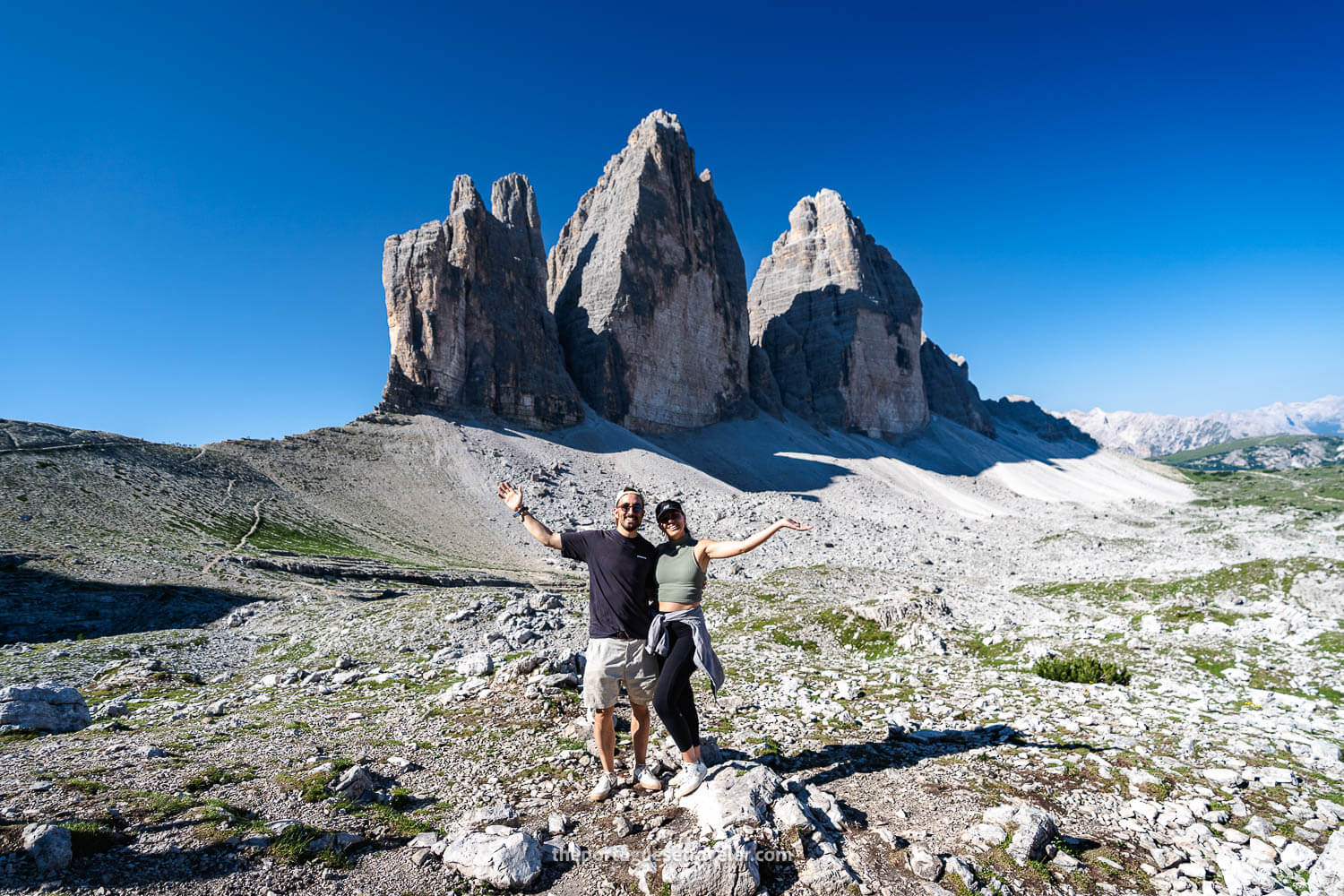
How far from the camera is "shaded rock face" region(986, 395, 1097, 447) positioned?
170 m

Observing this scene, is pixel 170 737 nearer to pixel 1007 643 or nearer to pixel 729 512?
pixel 1007 643

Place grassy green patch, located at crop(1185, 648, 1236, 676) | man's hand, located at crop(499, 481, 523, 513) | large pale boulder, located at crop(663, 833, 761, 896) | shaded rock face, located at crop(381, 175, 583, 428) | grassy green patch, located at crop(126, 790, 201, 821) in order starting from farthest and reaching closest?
shaded rock face, located at crop(381, 175, 583, 428) < grassy green patch, located at crop(1185, 648, 1236, 676) < man's hand, located at crop(499, 481, 523, 513) < grassy green patch, located at crop(126, 790, 201, 821) < large pale boulder, located at crop(663, 833, 761, 896)

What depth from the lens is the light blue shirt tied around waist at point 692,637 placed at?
598cm

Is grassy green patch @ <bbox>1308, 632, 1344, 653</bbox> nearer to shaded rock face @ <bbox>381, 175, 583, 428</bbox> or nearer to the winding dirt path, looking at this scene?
the winding dirt path

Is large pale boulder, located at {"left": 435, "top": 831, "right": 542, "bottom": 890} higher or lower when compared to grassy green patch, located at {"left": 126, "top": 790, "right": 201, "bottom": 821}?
lower

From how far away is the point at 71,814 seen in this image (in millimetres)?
4516

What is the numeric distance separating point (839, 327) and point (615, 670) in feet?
401

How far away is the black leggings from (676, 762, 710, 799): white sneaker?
0.93 ft

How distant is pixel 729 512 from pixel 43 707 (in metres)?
52.3

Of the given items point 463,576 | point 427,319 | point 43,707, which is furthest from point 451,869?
point 427,319

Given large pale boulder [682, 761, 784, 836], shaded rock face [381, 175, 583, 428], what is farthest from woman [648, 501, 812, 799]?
shaded rock face [381, 175, 583, 428]

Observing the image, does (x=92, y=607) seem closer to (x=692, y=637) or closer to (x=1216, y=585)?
(x=692, y=637)

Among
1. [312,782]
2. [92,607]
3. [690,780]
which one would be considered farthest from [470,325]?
[690,780]

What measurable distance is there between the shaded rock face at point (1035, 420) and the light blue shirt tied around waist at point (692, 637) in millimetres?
179712
